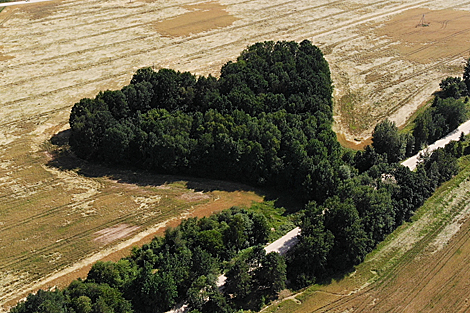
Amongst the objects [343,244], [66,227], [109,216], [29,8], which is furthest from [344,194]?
[29,8]

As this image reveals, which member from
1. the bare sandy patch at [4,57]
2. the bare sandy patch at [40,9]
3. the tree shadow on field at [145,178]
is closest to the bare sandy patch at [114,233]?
the tree shadow on field at [145,178]

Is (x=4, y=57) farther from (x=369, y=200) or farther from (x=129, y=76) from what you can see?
(x=369, y=200)

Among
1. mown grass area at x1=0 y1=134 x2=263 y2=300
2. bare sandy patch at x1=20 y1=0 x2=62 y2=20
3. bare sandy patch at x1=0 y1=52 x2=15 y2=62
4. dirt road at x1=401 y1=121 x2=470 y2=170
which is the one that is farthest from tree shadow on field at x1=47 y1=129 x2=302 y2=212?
bare sandy patch at x1=20 y1=0 x2=62 y2=20

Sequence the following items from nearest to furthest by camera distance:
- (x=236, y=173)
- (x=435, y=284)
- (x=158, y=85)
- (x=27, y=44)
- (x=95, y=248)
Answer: (x=435, y=284), (x=95, y=248), (x=236, y=173), (x=158, y=85), (x=27, y=44)

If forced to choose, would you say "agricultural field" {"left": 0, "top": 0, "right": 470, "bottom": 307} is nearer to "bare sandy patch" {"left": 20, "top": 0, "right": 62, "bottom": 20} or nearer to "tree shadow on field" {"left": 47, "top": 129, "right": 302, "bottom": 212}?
"tree shadow on field" {"left": 47, "top": 129, "right": 302, "bottom": 212}

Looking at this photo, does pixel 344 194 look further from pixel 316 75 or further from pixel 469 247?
pixel 316 75
